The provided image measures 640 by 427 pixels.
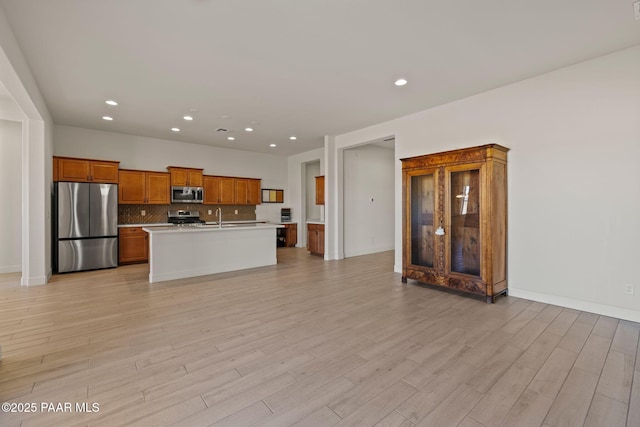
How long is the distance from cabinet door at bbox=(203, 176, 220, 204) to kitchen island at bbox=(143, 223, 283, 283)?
226 centimetres

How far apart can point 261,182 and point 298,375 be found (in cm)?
744

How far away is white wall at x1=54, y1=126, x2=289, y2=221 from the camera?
20.7 feet

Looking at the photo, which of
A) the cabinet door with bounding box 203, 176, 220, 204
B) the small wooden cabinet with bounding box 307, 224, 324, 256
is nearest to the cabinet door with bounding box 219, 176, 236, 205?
the cabinet door with bounding box 203, 176, 220, 204

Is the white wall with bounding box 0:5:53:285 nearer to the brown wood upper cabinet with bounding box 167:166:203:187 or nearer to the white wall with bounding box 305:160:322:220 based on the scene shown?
the brown wood upper cabinet with bounding box 167:166:203:187

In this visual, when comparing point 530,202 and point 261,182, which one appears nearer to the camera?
point 530,202

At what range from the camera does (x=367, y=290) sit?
4.38 m

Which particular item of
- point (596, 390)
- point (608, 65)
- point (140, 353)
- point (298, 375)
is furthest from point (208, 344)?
point (608, 65)

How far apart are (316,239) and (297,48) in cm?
508

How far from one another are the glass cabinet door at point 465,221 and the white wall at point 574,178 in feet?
1.82

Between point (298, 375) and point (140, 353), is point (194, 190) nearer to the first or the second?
point (140, 353)

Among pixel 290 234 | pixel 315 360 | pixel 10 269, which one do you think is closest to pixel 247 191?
pixel 290 234

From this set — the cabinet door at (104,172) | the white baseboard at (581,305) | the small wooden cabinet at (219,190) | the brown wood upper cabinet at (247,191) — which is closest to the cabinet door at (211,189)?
the small wooden cabinet at (219,190)

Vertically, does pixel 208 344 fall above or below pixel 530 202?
Result: below

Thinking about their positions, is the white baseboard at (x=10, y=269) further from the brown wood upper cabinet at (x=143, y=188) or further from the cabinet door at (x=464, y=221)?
the cabinet door at (x=464, y=221)
